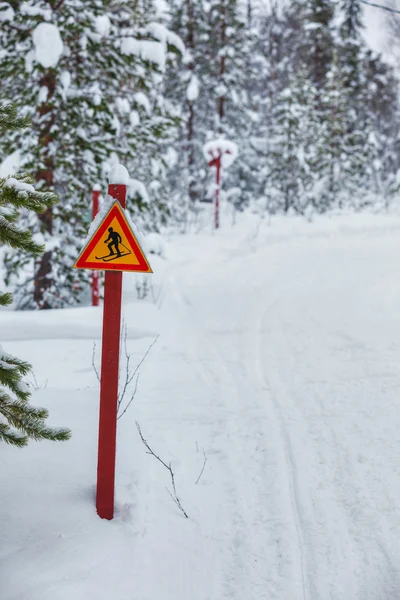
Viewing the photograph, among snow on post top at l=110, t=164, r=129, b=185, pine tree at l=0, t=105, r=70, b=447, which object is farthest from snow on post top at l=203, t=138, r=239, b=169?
pine tree at l=0, t=105, r=70, b=447

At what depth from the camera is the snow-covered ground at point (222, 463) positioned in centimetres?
304

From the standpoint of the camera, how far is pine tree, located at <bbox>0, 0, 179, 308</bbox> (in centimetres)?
769

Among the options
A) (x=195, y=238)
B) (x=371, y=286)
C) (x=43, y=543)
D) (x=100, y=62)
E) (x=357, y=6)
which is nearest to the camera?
(x=43, y=543)

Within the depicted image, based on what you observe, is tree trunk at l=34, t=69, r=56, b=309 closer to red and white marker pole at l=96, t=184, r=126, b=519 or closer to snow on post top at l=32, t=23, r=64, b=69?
snow on post top at l=32, t=23, r=64, b=69

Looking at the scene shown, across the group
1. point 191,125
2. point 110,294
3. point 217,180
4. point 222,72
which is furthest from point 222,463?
point 222,72

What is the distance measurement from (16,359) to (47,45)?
5.25 meters

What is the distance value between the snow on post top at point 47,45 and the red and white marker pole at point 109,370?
4504mm

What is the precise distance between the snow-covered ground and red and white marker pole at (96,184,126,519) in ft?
1.00

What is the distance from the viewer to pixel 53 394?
5070 millimetres

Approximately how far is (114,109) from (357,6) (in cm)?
2744

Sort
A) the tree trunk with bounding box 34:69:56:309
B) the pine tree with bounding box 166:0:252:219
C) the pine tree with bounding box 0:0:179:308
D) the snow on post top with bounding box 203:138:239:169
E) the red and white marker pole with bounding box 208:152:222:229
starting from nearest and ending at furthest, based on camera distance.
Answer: the pine tree with bounding box 0:0:179:308 < the tree trunk with bounding box 34:69:56:309 < the red and white marker pole with bounding box 208:152:222:229 < the snow on post top with bounding box 203:138:239:169 < the pine tree with bounding box 166:0:252:219

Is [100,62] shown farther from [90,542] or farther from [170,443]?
[90,542]

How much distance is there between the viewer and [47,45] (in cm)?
679

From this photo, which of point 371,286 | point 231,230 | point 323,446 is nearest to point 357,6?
point 231,230
